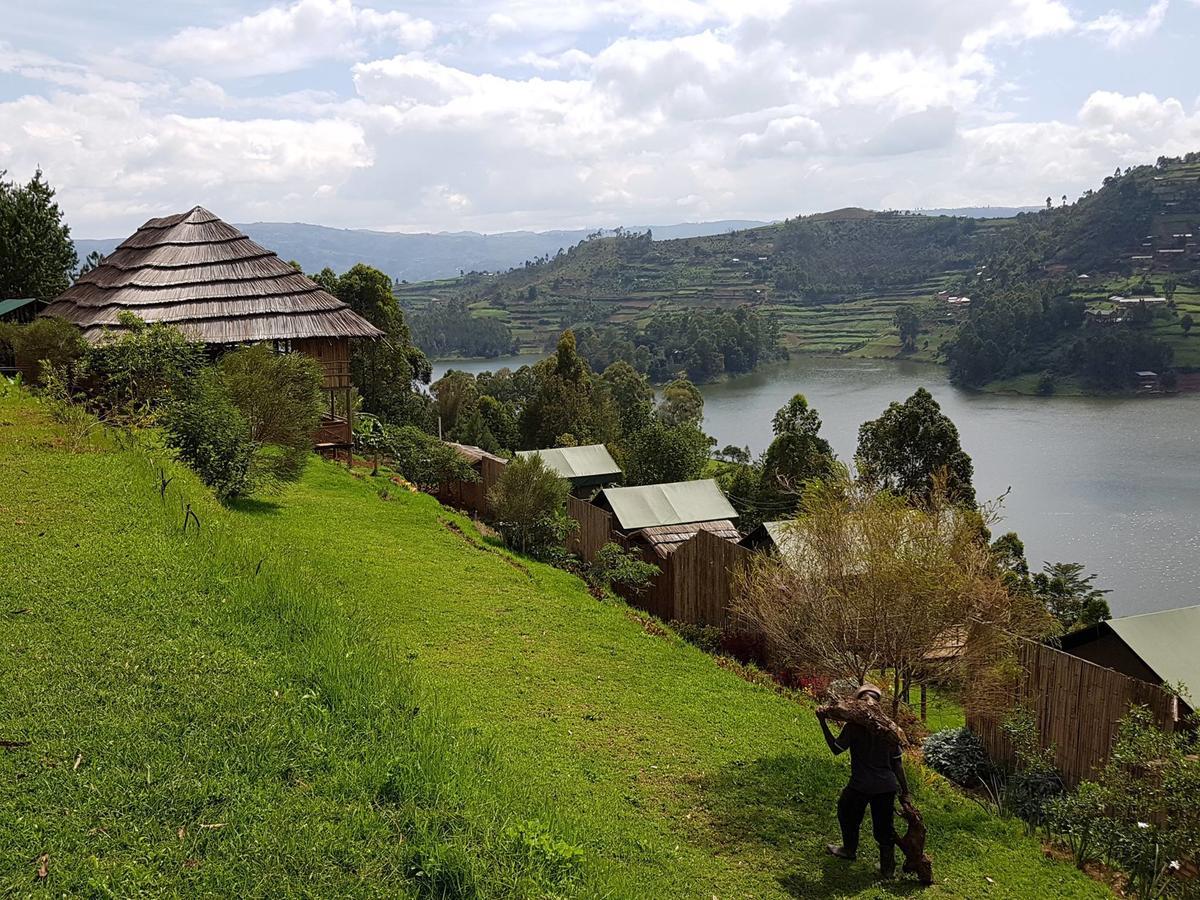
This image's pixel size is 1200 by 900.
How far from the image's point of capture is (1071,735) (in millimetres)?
9227

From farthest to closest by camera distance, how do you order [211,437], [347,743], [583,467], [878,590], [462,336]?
[462,336] → [583,467] → [211,437] → [878,590] → [347,743]

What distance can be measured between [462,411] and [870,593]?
45875mm

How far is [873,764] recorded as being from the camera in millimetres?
5512

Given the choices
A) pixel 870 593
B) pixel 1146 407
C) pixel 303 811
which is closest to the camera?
pixel 303 811

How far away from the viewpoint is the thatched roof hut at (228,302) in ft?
65.3

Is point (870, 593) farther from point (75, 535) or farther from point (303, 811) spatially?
point (75, 535)

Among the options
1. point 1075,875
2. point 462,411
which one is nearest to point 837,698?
point 1075,875

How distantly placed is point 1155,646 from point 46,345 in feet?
64.5

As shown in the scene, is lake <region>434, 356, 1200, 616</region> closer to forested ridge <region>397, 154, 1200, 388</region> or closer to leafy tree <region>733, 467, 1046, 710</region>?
forested ridge <region>397, 154, 1200, 388</region>

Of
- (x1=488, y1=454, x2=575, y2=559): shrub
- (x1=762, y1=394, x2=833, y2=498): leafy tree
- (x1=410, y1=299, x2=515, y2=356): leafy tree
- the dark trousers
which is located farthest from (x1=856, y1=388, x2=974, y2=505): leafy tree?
(x1=410, y1=299, x2=515, y2=356): leafy tree

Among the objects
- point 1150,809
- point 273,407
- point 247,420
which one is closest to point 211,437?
point 247,420

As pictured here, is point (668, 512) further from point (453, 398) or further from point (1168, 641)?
point (453, 398)

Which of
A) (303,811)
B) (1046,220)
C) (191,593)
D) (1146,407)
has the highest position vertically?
(1046,220)

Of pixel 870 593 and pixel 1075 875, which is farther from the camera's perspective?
pixel 870 593
